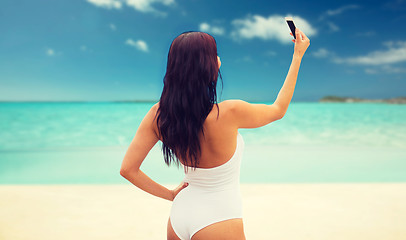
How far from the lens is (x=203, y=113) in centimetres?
100

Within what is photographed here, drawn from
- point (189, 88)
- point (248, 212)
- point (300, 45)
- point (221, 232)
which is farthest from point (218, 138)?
point (248, 212)

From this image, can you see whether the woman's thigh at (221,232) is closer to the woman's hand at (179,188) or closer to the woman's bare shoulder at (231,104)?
the woman's hand at (179,188)

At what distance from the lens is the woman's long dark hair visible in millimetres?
985

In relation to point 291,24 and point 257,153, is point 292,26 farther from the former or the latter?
point 257,153

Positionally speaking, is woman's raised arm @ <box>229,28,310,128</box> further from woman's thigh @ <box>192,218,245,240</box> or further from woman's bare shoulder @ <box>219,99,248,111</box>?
woman's thigh @ <box>192,218,245,240</box>

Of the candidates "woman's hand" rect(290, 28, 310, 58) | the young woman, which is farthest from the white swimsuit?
"woman's hand" rect(290, 28, 310, 58)

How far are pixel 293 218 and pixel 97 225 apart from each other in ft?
6.56

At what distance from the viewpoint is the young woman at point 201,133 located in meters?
0.99

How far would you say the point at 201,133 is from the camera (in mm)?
1014

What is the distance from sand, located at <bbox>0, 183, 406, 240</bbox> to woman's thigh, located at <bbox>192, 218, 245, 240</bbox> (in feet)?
6.35

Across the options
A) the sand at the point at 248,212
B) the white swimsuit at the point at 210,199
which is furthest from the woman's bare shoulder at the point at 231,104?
the sand at the point at 248,212

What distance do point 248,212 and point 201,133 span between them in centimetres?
267

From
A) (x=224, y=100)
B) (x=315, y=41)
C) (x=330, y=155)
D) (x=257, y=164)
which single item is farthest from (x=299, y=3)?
(x=224, y=100)

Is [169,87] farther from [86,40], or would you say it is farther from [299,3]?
[86,40]
